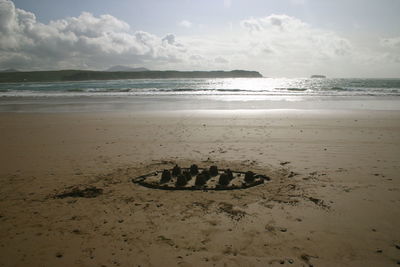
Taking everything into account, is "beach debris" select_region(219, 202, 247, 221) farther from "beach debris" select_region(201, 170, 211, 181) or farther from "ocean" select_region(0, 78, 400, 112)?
"ocean" select_region(0, 78, 400, 112)

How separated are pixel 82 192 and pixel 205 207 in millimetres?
2033

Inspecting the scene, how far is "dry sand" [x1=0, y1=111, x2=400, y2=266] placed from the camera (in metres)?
2.96

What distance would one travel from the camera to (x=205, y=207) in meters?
3.97

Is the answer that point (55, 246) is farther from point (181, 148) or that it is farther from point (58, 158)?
point (181, 148)

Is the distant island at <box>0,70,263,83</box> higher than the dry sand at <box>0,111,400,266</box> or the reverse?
higher

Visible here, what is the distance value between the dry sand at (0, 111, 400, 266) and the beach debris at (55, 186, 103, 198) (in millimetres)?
121

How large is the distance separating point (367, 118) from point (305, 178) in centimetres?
857

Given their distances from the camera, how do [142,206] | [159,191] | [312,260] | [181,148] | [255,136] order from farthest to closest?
1. [255,136]
2. [181,148]
3. [159,191]
4. [142,206]
5. [312,260]

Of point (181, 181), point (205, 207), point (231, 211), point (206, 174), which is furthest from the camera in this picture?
point (206, 174)

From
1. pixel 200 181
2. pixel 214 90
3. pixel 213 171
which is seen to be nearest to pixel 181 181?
pixel 200 181

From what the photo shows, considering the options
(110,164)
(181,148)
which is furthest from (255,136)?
(110,164)

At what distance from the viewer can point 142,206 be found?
4035mm

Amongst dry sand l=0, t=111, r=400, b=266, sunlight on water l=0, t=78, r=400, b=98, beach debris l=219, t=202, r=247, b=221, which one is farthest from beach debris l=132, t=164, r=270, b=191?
sunlight on water l=0, t=78, r=400, b=98

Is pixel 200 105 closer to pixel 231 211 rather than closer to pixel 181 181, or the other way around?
pixel 181 181
